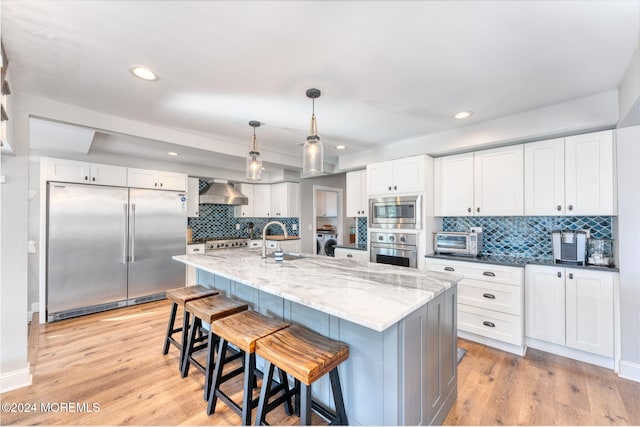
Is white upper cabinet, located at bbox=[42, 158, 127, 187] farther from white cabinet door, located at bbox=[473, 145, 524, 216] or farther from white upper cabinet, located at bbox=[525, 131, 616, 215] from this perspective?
white upper cabinet, located at bbox=[525, 131, 616, 215]

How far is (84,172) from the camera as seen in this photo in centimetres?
366

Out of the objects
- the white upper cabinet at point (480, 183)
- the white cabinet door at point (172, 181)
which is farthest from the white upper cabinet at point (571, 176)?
the white cabinet door at point (172, 181)

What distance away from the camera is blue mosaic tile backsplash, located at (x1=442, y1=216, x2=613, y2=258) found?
267cm

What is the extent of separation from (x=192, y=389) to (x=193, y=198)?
354cm

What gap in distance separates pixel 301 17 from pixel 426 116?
1.80 metres

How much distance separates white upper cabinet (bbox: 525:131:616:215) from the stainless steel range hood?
4.54 metres

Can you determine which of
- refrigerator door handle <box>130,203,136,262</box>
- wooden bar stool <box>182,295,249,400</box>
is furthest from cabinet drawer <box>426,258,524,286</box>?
refrigerator door handle <box>130,203,136,262</box>

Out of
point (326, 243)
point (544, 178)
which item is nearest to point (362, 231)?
point (326, 243)

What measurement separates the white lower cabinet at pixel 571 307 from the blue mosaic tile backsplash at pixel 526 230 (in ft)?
1.53

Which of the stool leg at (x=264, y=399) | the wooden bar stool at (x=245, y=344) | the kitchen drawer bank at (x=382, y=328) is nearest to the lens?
the kitchen drawer bank at (x=382, y=328)

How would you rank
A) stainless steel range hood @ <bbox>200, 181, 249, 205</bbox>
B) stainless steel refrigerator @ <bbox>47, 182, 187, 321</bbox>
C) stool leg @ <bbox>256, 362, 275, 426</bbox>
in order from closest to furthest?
stool leg @ <bbox>256, 362, 275, 426</bbox>, stainless steel refrigerator @ <bbox>47, 182, 187, 321</bbox>, stainless steel range hood @ <bbox>200, 181, 249, 205</bbox>

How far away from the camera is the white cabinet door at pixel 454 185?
3211mm

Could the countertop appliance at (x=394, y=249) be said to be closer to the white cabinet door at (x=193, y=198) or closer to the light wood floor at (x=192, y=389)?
the light wood floor at (x=192, y=389)

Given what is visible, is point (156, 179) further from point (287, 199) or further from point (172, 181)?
point (287, 199)
